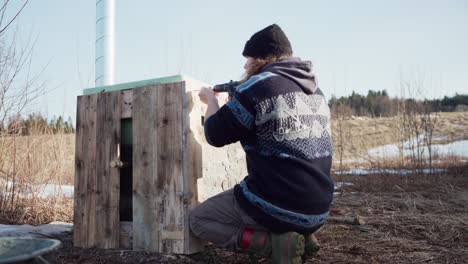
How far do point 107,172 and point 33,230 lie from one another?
1038mm

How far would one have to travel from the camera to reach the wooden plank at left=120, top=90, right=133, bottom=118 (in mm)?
2641

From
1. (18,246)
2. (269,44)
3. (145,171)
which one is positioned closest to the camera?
(18,246)

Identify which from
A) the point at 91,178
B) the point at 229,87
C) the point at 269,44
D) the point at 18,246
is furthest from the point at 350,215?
the point at 18,246

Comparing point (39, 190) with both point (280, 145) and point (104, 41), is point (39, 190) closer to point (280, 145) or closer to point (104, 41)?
point (104, 41)

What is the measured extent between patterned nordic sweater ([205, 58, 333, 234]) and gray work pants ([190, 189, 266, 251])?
0.51 ft

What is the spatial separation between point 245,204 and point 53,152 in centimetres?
383

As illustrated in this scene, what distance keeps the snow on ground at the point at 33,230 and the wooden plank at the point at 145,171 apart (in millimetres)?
1104

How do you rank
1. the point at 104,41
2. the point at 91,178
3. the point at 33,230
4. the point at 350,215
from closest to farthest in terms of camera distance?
the point at 91,178
the point at 33,230
the point at 350,215
the point at 104,41

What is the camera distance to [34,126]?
505 cm

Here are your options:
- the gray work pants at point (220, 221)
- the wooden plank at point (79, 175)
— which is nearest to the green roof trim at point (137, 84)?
the wooden plank at point (79, 175)

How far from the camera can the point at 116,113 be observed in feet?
8.80

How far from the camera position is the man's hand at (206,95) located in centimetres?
238

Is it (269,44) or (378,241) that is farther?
(378,241)

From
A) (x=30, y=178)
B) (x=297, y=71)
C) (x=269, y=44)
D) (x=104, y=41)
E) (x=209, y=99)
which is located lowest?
(x=30, y=178)
